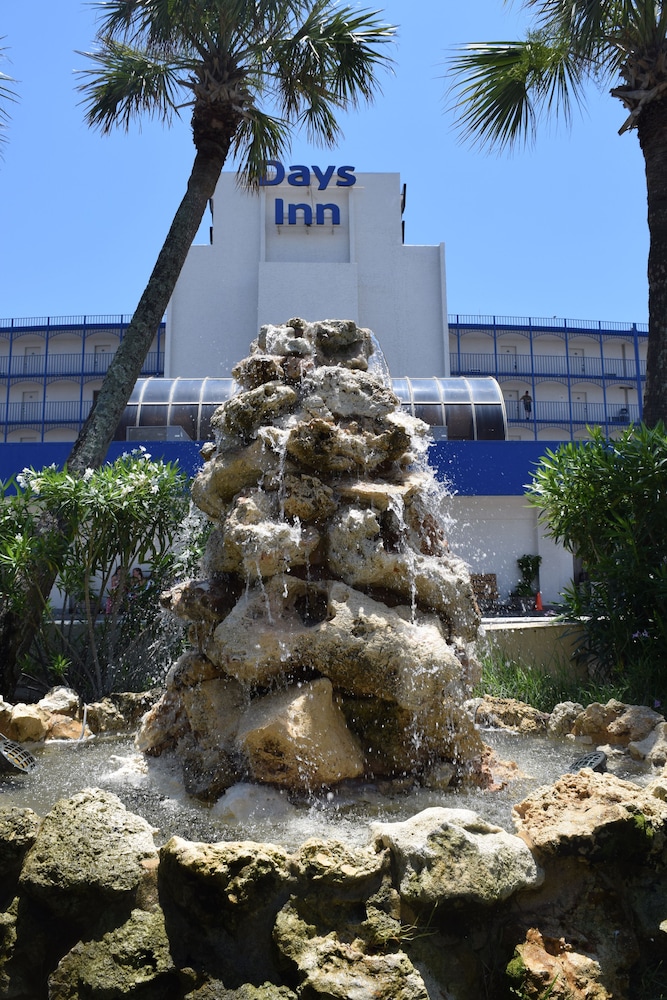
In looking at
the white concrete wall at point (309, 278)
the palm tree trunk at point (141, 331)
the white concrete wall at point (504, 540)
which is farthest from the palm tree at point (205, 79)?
the white concrete wall at point (309, 278)

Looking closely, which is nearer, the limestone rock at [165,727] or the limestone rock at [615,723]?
the limestone rock at [165,727]

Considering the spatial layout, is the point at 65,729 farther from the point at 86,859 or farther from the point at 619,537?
the point at 619,537

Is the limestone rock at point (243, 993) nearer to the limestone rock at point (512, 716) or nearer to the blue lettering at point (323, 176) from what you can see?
the limestone rock at point (512, 716)

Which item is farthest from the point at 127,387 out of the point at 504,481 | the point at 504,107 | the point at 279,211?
the point at 279,211

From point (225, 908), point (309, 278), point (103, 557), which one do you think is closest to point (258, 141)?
point (103, 557)

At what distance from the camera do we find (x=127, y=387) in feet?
27.1

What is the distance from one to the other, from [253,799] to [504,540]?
1310 cm

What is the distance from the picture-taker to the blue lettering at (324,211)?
28297 millimetres

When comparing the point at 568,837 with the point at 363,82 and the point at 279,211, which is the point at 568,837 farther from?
the point at 279,211

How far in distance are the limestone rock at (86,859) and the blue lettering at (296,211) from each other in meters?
28.0

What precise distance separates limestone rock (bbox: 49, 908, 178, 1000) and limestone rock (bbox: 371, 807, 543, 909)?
76 cm

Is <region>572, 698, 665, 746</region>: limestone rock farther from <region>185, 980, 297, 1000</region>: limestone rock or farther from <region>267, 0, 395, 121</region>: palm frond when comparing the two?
<region>267, 0, 395, 121</region>: palm frond

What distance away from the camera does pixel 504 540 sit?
52.4 feet

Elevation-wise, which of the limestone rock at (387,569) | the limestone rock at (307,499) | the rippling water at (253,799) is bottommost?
the rippling water at (253,799)
